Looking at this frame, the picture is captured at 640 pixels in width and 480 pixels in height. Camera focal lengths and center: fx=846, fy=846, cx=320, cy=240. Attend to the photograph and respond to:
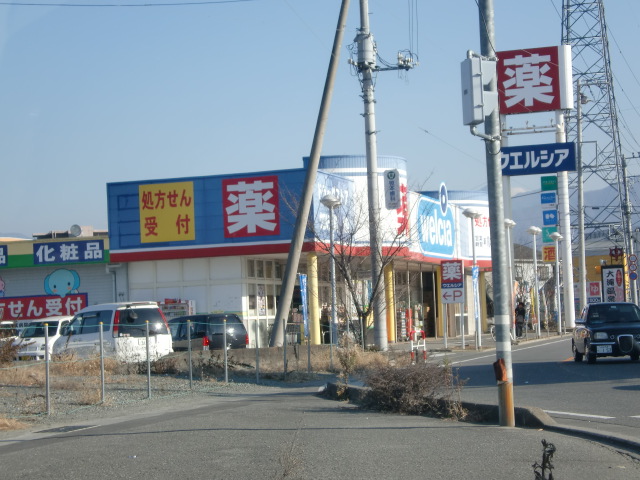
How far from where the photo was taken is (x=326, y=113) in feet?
75.5

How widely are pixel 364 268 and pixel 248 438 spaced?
2868cm

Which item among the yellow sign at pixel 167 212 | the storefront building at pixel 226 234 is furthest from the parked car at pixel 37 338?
the yellow sign at pixel 167 212

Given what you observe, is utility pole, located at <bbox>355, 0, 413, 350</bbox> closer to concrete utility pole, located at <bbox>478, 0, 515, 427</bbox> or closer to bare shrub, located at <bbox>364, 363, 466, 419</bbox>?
bare shrub, located at <bbox>364, 363, 466, 419</bbox>

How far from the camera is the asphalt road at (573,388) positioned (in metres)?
12.0

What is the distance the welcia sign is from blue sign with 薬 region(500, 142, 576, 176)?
40.9ft

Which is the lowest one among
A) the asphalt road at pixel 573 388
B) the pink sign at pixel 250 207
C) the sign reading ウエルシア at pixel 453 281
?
the asphalt road at pixel 573 388

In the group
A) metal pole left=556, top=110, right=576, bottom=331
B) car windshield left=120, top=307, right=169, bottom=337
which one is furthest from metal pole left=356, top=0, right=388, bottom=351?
metal pole left=556, top=110, right=576, bottom=331

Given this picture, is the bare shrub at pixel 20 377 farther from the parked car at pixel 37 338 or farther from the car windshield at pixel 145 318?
the parked car at pixel 37 338

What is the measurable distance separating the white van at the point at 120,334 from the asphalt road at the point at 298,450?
23.9ft

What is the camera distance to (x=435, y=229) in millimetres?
40375

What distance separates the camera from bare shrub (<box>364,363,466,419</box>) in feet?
41.2

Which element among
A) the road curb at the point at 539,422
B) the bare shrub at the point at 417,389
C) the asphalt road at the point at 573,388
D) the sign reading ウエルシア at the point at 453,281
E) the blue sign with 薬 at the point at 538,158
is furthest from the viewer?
the sign reading ウエルシア at the point at 453,281

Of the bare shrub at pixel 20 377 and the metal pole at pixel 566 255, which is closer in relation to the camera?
the bare shrub at pixel 20 377

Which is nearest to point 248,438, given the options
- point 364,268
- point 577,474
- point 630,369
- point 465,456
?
point 465,456
